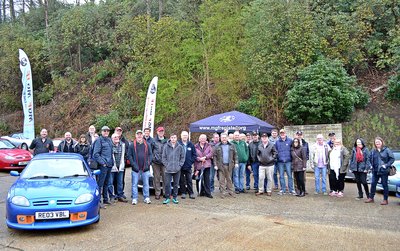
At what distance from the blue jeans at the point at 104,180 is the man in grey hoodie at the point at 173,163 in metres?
1.34

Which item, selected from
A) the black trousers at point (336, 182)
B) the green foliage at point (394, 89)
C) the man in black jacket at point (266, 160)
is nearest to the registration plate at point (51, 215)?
the man in black jacket at point (266, 160)

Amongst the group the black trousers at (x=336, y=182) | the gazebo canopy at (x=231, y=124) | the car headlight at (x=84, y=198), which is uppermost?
the gazebo canopy at (x=231, y=124)

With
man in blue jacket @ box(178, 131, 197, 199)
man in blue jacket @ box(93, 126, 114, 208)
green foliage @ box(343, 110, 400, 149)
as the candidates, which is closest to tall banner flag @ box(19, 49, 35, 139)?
man in blue jacket @ box(93, 126, 114, 208)

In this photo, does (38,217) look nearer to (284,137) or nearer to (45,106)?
(284,137)

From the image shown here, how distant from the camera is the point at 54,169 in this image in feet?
24.2

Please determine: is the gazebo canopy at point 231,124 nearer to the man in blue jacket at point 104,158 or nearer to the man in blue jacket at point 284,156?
the man in blue jacket at point 284,156

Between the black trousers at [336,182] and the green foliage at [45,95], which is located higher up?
the green foliage at [45,95]

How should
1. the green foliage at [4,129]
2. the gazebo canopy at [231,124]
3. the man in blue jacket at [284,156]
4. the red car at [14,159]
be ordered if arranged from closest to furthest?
the man in blue jacket at [284,156], the gazebo canopy at [231,124], the red car at [14,159], the green foliage at [4,129]

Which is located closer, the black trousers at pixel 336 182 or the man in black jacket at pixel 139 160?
the man in black jacket at pixel 139 160

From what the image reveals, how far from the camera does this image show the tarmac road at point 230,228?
5.73 metres

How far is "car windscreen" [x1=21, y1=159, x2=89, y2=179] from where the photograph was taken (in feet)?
23.5

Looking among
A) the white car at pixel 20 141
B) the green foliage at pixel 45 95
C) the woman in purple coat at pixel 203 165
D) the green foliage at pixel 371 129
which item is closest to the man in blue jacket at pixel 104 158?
the woman in purple coat at pixel 203 165

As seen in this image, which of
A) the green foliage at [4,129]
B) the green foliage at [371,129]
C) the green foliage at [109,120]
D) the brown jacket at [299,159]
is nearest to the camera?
the brown jacket at [299,159]

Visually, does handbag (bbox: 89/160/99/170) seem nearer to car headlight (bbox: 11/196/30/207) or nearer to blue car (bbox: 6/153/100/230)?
blue car (bbox: 6/153/100/230)
